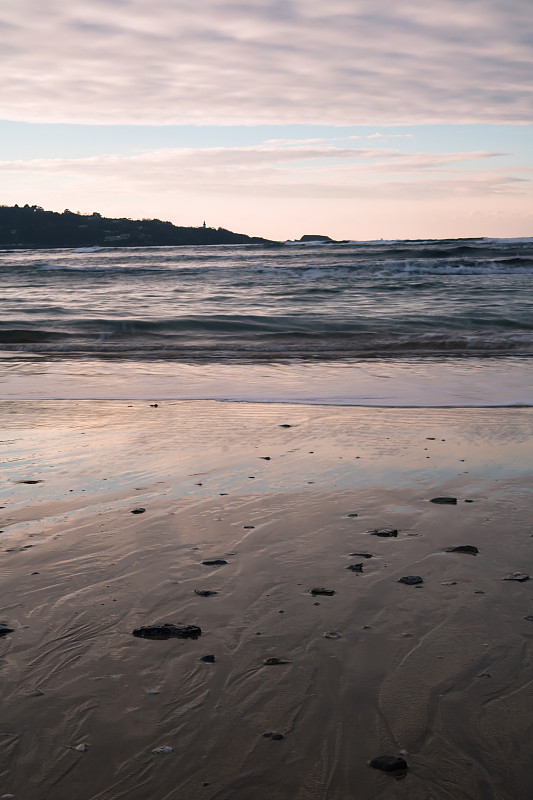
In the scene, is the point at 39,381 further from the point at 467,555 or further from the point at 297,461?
the point at 467,555

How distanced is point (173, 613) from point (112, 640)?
247 mm

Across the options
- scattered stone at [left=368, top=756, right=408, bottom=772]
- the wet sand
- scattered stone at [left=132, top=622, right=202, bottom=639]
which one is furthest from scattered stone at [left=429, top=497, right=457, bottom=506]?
scattered stone at [left=368, top=756, right=408, bottom=772]

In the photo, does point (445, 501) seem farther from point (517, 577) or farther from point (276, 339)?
point (276, 339)

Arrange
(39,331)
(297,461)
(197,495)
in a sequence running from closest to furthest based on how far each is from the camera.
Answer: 1. (197,495)
2. (297,461)
3. (39,331)

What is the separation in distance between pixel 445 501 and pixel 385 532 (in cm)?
57

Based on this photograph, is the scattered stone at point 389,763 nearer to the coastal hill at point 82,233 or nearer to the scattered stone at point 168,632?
the scattered stone at point 168,632

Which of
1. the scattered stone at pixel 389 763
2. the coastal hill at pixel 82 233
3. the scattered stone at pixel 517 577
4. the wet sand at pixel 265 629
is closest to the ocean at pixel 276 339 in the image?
the wet sand at pixel 265 629

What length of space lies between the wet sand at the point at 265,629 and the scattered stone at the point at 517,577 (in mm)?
58

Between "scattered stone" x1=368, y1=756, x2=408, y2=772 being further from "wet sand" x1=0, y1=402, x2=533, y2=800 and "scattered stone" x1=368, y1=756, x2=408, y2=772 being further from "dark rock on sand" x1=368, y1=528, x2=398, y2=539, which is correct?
"dark rock on sand" x1=368, y1=528, x2=398, y2=539

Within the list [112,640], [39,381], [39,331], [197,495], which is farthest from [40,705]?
[39,331]

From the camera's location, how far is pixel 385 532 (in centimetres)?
313

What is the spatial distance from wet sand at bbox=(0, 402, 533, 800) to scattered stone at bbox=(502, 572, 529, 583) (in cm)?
6

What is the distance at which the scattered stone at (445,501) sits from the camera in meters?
3.52

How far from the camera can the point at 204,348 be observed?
12461 millimetres
